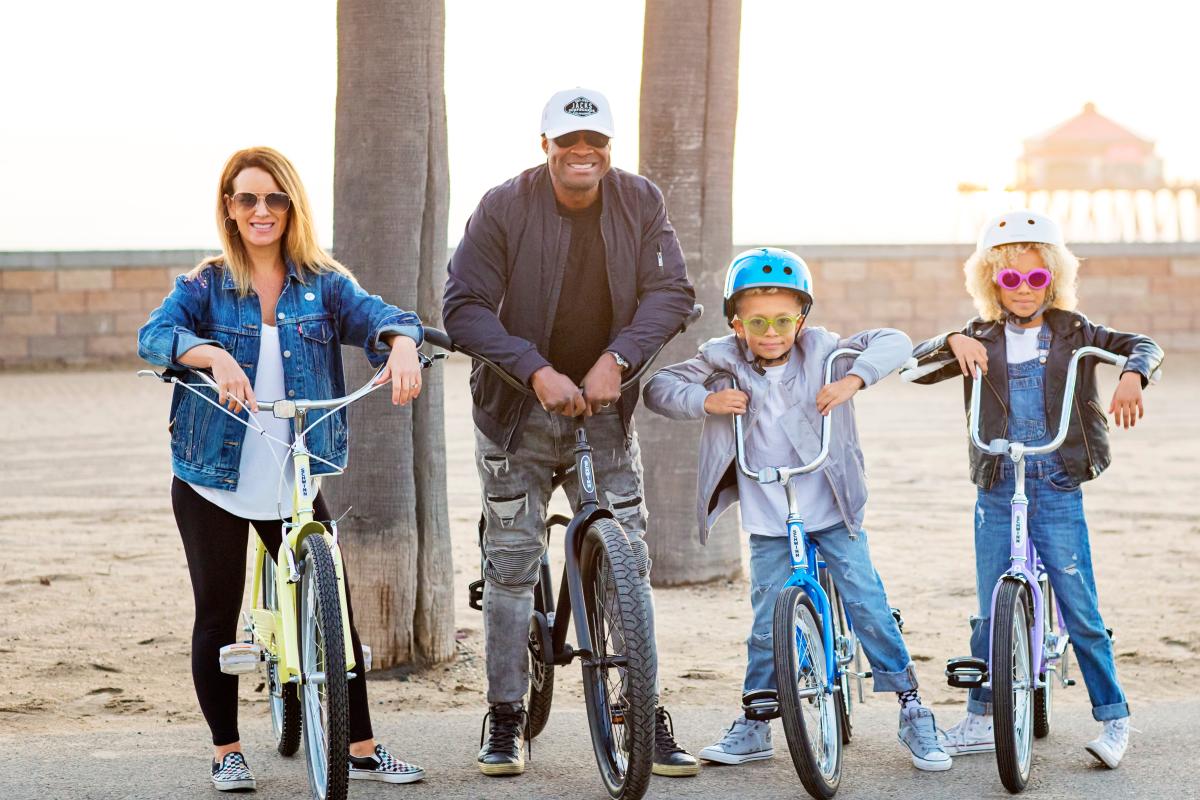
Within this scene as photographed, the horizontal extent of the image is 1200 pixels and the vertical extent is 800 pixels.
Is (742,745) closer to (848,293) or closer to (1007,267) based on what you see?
(1007,267)

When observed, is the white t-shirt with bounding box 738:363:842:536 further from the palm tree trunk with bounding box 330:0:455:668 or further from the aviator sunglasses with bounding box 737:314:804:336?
the palm tree trunk with bounding box 330:0:455:668

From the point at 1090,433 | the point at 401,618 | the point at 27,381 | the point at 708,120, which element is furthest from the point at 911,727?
the point at 27,381

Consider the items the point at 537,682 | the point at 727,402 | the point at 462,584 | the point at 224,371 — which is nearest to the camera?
the point at 224,371

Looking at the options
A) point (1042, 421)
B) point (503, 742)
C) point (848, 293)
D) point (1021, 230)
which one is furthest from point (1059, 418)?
point (848, 293)

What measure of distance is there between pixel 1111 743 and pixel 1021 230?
1.49m

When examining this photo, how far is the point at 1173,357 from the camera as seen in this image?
20.8 meters

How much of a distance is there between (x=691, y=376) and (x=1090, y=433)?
115 cm

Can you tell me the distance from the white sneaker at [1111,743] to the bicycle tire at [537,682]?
5.19 feet

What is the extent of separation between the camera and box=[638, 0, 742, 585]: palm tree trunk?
7.45 m

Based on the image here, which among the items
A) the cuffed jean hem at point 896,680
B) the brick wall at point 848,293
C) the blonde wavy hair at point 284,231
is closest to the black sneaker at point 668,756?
the cuffed jean hem at point 896,680

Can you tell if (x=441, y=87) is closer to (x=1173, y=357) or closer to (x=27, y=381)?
(x=27, y=381)

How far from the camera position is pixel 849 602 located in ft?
15.1

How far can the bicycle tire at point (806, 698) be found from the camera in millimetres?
4203

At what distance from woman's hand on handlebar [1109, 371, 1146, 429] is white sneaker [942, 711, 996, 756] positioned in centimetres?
100
